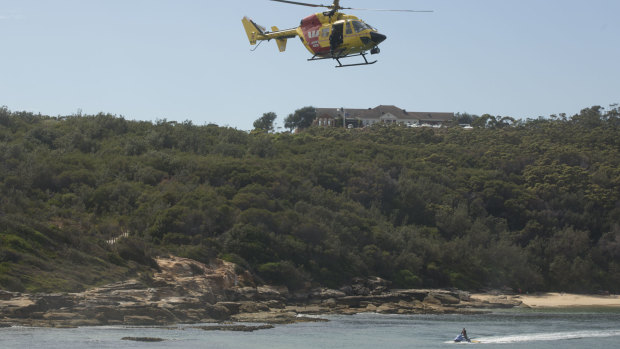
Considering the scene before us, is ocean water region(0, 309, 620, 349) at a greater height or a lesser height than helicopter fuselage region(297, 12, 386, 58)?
lesser

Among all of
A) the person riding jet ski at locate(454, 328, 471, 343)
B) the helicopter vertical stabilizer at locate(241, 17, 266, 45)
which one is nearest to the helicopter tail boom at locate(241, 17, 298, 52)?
the helicopter vertical stabilizer at locate(241, 17, 266, 45)

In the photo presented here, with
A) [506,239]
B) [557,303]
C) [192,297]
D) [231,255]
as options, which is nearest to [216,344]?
[192,297]

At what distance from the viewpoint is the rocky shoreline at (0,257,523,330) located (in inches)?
1342

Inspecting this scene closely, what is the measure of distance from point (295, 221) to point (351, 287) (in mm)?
6636

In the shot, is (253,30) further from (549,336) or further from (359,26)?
(549,336)

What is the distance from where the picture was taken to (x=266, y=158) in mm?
73375

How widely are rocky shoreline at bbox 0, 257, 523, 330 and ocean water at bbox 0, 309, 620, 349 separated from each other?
1.46 meters

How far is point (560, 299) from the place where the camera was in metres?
58.8

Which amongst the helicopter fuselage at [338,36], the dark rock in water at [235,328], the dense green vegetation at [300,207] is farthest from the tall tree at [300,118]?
the dark rock in water at [235,328]

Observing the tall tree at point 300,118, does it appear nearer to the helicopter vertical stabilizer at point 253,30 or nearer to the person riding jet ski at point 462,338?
the helicopter vertical stabilizer at point 253,30

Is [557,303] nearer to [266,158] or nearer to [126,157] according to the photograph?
[266,158]

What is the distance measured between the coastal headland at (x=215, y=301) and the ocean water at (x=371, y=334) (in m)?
1.37

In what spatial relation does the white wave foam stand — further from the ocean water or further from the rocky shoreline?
the rocky shoreline

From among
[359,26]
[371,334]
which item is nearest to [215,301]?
[371,334]
